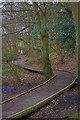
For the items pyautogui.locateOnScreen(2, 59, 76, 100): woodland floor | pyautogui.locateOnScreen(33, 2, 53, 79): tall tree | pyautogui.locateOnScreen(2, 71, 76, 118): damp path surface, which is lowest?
pyautogui.locateOnScreen(2, 59, 76, 100): woodland floor

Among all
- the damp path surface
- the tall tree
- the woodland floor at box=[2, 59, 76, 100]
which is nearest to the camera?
the damp path surface

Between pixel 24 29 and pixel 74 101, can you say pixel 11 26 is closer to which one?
pixel 24 29

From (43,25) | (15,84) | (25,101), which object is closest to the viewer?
(25,101)

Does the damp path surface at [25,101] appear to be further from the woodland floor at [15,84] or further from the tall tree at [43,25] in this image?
the tall tree at [43,25]

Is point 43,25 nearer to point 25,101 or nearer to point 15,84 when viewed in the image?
point 15,84

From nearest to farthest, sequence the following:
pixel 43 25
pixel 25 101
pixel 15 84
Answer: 1. pixel 25 101
2. pixel 43 25
3. pixel 15 84

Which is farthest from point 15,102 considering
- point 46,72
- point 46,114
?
point 46,72

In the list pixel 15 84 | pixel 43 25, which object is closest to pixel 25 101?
pixel 43 25

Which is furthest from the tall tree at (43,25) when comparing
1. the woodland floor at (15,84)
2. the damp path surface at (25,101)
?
the damp path surface at (25,101)

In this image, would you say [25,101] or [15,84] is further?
[15,84]

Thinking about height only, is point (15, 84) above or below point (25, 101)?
below

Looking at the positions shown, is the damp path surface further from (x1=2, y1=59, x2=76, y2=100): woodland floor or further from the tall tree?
the tall tree

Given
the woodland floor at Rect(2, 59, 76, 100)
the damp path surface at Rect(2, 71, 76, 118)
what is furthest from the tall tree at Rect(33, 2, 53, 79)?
the damp path surface at Rect(2, 71, 76, 118)

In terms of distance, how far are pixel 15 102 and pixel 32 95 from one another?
102 cm
